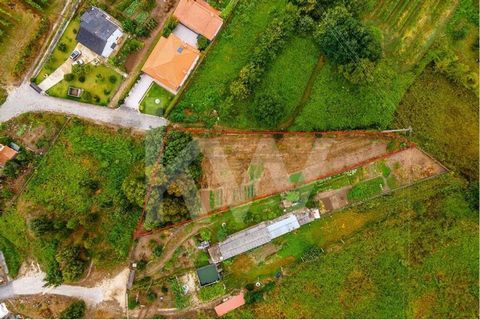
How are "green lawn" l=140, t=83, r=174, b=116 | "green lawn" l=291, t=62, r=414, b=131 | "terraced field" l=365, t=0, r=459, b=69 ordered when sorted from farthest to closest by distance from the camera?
"green lawn" l=140, t=83, r=174, b=116 < "terraced field" l=365, t=0, r=459, b=69 < "green lawn" l=291, t=62, r=414, b=131

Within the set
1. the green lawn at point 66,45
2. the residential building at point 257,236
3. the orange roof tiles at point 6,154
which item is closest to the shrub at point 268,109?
the residential building at point 257,236

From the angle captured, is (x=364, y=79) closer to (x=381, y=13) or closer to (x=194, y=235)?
(x=381, y=13)

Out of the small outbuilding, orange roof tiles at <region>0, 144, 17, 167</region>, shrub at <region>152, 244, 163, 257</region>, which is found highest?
the small outbuilding

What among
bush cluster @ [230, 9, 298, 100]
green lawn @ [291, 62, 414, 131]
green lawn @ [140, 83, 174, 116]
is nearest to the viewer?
bush cluster @ [230, 9, 298, 100]

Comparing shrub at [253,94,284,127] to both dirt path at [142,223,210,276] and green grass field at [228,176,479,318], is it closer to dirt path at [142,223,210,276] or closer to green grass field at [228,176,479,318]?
green grass field at [228,176,479,318]

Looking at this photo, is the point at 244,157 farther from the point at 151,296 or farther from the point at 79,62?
the point at 79,62

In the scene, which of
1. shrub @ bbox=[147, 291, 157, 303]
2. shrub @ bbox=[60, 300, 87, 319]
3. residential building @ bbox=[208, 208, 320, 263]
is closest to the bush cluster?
residential building @ bbox=[208, 208, 320, 263]

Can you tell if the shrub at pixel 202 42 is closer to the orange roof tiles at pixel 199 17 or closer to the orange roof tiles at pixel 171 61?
the orange roof tiles at pixel 199 17
